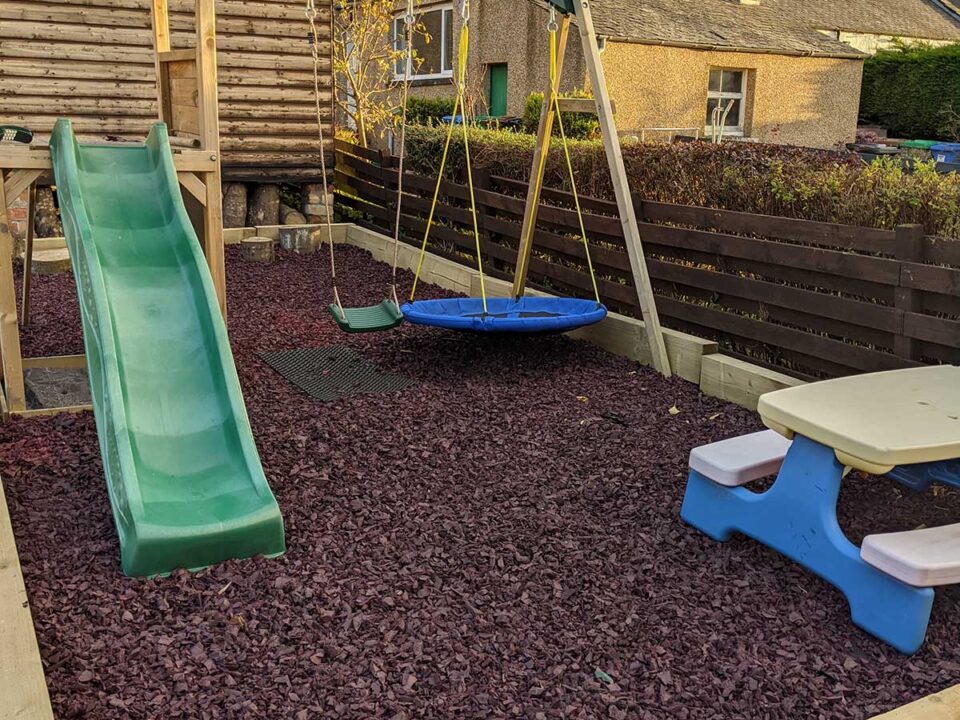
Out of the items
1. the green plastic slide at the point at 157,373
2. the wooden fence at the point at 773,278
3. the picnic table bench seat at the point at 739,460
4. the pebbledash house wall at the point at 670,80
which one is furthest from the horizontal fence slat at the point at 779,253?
the pebbledash house wall at the point at 670,80

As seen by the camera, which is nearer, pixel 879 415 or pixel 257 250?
pixel 879 415

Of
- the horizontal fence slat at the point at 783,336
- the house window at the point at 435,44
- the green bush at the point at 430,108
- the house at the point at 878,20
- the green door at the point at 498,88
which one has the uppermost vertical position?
the house at the point at 878,20

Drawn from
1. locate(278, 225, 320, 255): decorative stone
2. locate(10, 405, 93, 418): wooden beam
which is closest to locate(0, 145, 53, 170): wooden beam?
locate(10, 405, 93, 418): wooden beam

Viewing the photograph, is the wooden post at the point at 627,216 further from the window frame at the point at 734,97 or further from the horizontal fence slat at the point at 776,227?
the window frame at the point at 734,97

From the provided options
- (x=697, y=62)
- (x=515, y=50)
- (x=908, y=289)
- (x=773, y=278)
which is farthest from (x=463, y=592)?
(x=697, y=62)

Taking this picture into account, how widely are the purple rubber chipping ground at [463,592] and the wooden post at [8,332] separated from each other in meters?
0.24

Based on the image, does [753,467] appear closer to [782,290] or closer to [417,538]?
[417,538]

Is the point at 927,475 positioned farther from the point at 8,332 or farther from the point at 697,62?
the point at 697,62

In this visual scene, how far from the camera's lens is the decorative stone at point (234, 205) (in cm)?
1034

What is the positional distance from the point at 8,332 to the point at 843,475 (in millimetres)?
3999

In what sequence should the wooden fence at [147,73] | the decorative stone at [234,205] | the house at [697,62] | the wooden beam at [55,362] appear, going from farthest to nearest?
the house at [697,62], the decorative stone at [234,205], the wooden fence at [147,73], the wooden beam at [55,362]

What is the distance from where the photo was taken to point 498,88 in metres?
22.2

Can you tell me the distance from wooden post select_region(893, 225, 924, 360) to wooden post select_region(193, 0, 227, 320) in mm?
3613

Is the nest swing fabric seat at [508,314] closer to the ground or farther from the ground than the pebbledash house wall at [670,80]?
closer to the ground
